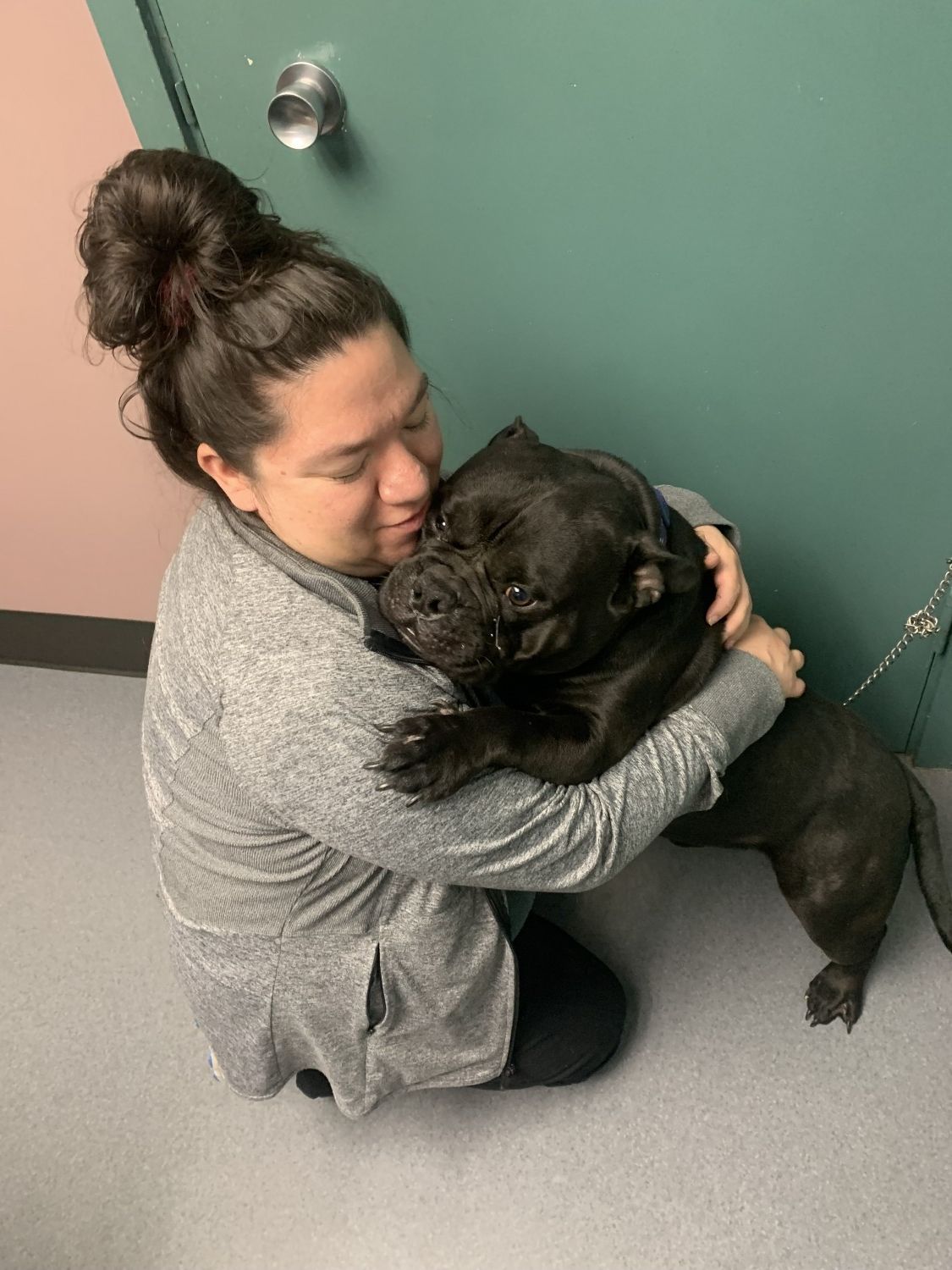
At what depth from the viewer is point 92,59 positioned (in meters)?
1.67

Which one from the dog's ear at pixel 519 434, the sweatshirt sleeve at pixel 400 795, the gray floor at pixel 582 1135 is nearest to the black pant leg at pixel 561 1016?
the gray floor at pixel 582 1135

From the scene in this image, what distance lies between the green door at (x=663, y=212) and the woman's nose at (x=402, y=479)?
0.61 m

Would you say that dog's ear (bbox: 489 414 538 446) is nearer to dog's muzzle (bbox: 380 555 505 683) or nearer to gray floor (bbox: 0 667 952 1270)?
dog's muzzle (bbox: 380 555 505 683)

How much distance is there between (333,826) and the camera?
1.09m

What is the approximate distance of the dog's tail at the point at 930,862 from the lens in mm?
1644

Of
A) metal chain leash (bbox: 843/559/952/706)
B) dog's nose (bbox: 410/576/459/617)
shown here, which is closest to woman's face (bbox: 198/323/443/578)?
dog's nose (bbox: 410/576/459/617)

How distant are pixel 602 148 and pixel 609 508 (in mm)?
613

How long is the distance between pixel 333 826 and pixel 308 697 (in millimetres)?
160

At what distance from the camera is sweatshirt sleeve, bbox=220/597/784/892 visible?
3.48 feet

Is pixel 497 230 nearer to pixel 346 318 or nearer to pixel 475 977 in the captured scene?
pixel 346 318

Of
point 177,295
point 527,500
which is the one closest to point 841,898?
point 527,500

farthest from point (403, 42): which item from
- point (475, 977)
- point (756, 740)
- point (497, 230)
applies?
point (475, 977)

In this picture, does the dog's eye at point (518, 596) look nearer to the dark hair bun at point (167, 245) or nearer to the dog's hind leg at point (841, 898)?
the dark hair bun at point (167, 245)

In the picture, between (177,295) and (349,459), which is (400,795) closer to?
(349,459)
